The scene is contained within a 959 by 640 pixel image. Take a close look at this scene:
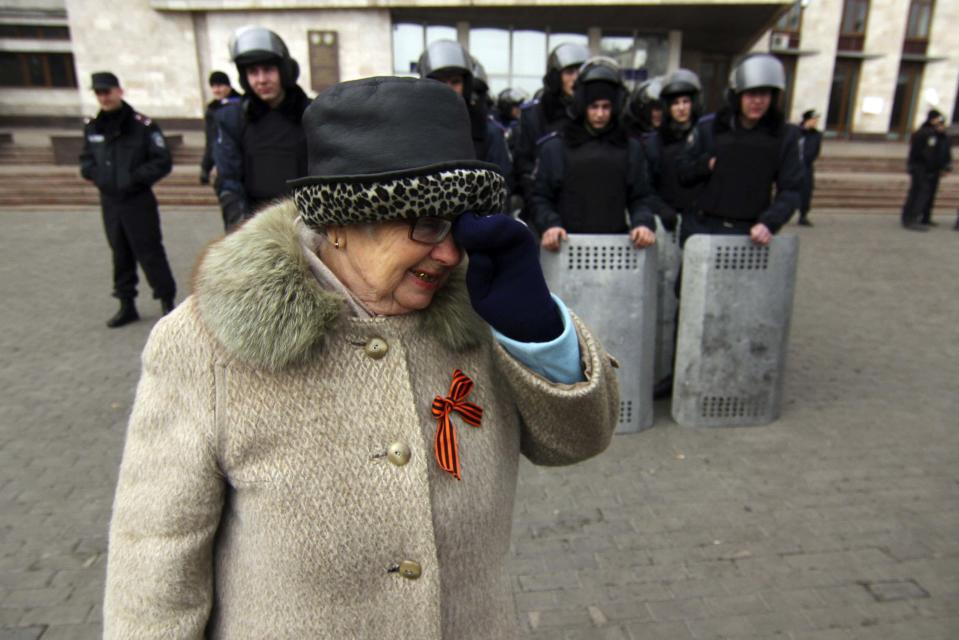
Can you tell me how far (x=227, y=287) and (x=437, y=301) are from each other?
373 mm

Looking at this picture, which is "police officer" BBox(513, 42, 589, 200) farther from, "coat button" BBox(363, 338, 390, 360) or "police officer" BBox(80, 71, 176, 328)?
"coat button" BBox(363, 338, 390, 360)

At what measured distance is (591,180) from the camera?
4402mm

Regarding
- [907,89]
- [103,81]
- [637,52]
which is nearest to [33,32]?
[637,52]

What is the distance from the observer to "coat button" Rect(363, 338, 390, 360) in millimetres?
1271

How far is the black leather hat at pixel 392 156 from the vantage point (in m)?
1.15

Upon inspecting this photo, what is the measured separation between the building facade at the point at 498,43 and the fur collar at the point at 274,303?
21.4 meters

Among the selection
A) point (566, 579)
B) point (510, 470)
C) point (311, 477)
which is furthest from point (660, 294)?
point (311, 477)

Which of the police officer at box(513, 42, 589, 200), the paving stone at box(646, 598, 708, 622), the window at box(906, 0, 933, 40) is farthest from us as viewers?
the window at box(906, 0, 933, 40)

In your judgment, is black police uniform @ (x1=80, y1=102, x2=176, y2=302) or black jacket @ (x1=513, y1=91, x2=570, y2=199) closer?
black jacket @ (x1=513, y1=91, x2=570, y2=199)

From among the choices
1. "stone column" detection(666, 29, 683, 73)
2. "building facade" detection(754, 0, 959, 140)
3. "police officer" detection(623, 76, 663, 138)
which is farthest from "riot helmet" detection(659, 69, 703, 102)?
"building facade" detection(754, 0, 959, 140)

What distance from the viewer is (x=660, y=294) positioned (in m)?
4.95

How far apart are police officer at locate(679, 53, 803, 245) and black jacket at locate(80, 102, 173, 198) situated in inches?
171

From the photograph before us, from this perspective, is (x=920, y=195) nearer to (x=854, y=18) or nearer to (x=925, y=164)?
(x=925, y=164)

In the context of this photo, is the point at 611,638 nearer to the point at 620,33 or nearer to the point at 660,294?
the point at 660,294
